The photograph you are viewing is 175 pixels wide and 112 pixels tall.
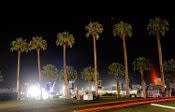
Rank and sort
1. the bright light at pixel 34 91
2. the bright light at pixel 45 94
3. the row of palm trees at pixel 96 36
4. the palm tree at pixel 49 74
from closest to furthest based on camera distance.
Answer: the row of palm trees at pixel 96 36 < the bright light at pixel 34 91 < the bright light at pixel 45 94 < the palm tree at pixel 49 74

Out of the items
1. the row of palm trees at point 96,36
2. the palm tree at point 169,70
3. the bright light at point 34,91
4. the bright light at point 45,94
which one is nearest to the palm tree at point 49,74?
the row of palm trees at point 96,36

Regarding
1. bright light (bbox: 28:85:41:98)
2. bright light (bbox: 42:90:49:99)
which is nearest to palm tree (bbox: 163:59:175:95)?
Answer: bright light (bbox: 42:90:49:99)

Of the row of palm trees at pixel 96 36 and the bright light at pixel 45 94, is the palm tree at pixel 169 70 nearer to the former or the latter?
the row of palm trees at pixel 96 36

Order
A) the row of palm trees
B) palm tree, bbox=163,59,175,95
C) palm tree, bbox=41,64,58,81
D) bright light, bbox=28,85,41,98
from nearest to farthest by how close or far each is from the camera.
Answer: the row of palm trees → bright light, bbox=28,85,41,98 → palm tree, bbox=163,59,175,95 → palm tree, bbox=41,64,58,81

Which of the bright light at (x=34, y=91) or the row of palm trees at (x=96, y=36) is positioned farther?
the bright light at (x=34, y=91)

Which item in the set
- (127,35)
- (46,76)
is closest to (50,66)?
(46,76)

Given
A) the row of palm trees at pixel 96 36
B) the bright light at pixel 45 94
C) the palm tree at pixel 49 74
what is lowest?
the bright light at pixel 45 94

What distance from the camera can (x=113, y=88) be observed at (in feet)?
517

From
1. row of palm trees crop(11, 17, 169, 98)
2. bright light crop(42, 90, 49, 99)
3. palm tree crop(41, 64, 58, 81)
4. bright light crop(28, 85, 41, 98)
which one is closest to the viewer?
row of palm trees crop(11, 17, 169, 98)

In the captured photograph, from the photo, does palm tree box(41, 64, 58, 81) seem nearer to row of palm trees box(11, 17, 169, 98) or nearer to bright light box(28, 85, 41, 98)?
row of palm trees box(11, 17, 169, 98)

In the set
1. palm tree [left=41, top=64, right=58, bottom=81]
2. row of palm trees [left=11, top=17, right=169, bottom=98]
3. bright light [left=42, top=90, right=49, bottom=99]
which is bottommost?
bright light [left=42, top=90, right=49, bottom=99]

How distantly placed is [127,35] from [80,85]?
108415mm

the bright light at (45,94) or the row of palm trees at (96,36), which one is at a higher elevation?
the row of palm trees at (96,36)

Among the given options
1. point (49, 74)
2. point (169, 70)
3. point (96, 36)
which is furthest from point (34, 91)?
point (169, 70)
